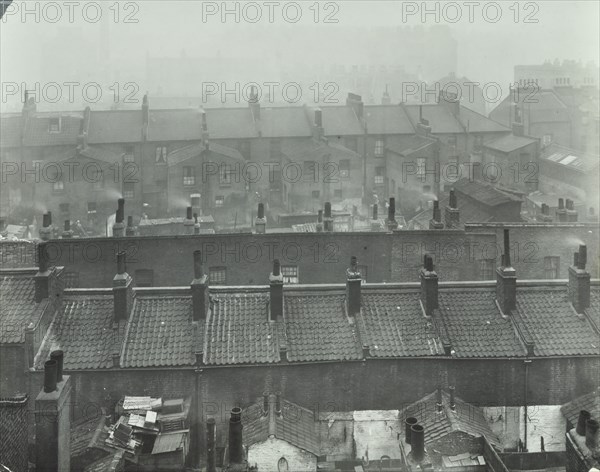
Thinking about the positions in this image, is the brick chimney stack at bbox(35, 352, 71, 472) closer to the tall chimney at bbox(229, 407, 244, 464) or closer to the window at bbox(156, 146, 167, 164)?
the tall chimney at bbox(229, 407, 244, 464)

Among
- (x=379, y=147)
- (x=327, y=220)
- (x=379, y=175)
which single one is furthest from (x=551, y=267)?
(x=379, y=147)

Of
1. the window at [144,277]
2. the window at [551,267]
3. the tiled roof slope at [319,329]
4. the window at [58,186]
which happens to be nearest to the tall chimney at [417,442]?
the tiled roof slope at [319,329]

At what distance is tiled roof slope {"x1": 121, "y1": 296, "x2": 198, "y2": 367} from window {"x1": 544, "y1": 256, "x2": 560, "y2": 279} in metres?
20.2

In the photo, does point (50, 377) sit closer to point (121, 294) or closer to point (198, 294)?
point (121, 294)

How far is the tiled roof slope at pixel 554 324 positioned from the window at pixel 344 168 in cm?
3597

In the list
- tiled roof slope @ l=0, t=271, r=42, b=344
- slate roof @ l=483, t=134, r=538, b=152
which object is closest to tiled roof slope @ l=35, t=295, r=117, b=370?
tiled roof slope @ l=0, t=271, r=42, b=344

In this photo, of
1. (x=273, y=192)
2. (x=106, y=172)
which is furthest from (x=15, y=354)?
(x=273, y=192)

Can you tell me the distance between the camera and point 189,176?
58.1 meters

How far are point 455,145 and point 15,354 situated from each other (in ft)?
166

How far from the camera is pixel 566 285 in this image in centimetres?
2742

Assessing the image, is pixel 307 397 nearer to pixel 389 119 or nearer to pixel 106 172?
pixel 106 172

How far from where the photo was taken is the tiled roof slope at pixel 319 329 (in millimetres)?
24547

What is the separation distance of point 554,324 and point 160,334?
14.6 m

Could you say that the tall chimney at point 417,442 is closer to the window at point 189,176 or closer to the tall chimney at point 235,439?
the tall chimney at point 235,439
